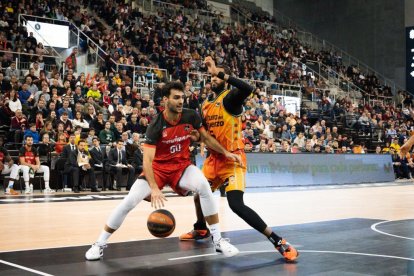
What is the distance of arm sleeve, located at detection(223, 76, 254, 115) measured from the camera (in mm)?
5648

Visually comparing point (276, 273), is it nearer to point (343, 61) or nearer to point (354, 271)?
point (354, 271)

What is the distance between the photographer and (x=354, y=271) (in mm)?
4969

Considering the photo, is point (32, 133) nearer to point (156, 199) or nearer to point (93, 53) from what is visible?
point (93, 53)

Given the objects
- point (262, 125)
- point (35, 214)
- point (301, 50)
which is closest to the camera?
point (35, 214)

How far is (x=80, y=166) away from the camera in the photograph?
14.6m

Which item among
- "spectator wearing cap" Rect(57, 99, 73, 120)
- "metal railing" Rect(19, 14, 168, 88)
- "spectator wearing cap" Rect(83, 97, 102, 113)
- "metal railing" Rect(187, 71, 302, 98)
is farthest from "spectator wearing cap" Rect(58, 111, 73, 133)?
"metal railing" Rect(187, 71, 302, 98)

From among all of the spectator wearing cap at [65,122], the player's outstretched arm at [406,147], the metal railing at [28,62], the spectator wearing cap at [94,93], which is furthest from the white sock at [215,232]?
the metal railing at [28,62]

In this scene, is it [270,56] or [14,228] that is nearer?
[14,228]

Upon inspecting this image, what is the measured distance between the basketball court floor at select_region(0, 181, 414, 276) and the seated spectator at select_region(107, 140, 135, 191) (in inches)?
146

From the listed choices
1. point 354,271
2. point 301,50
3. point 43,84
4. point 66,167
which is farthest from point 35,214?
point 301,50

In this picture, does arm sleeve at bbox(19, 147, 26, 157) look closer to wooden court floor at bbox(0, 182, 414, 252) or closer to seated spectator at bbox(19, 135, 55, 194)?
seated spectator at bbox(19, 135, 55, 194)

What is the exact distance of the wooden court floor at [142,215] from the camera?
6.95 meters

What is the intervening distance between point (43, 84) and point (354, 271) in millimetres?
12797

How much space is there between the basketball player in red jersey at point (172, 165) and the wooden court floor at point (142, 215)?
1.27 meters
